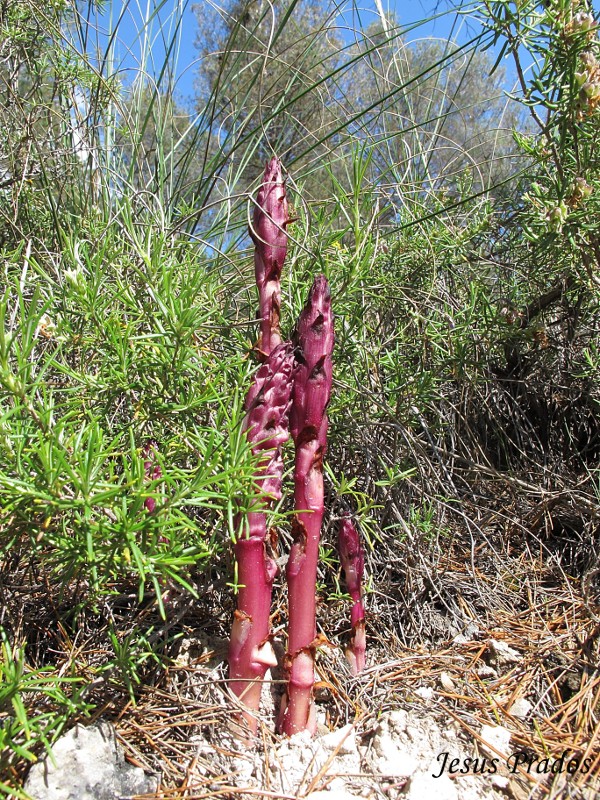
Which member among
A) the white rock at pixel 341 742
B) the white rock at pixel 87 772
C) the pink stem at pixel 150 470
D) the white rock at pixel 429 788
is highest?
the pink stem at pixel 150 470

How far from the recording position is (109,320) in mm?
1528

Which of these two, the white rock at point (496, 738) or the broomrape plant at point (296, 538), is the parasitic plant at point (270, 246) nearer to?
the broomrape plant at point (296, 538)

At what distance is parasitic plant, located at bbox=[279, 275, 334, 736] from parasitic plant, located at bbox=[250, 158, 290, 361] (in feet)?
0.47

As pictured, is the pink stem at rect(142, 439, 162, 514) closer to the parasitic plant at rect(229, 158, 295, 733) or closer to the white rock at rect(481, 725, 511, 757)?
the parasitic plant at rect(229, 158, 295, 733)

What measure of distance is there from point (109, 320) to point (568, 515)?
179 centimetres

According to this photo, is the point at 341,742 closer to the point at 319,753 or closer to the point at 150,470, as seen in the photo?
the point at 319,753

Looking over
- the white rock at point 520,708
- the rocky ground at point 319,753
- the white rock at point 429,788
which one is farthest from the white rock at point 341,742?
the white rock at point 520,708

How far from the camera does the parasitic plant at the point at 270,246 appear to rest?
5.17 feet

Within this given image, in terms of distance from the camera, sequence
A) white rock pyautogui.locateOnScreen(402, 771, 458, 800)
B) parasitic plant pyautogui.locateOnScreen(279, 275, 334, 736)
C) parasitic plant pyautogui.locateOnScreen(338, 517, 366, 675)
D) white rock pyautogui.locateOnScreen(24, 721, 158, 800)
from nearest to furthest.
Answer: white rock pyautogui.locateOnScreen(24, 721, 158, 800), white rock pyautogui.locateOnScreen(402, 771, 458, 800), parasitic plant pyautogui.locateOnScreen(279, 275, 334, 736), parasitic plant pyautogui.locateOnScreen(338, 517, 366, 675)

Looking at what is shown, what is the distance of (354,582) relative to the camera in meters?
1.70

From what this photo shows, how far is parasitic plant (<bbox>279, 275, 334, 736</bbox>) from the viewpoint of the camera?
145 cm

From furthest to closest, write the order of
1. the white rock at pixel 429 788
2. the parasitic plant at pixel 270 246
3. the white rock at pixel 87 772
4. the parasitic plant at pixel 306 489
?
the parasitic plant at pixel 270 246 < the parasitic plant at pixel 306 489 < the white rock at pixel 429 788 < the white rock at pixel 87 772

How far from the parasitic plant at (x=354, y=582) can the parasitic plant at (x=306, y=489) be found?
8.0 inches

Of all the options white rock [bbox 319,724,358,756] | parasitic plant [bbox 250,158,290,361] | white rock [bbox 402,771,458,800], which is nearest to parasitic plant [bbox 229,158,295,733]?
parasitic plant [bbox 250,158,290,361]
